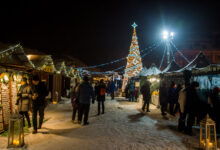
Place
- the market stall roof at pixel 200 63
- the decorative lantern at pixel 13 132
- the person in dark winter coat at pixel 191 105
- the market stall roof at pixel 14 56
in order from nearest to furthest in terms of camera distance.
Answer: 1. the decorative lantern at pixel 13 132
2. the person in dark winter coat at pixel 191 105
3. the market stall roof at pixel 14 56
4. the market stall roof at pixel 200 63

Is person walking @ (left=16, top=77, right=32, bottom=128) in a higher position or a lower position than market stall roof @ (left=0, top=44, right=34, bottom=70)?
lower

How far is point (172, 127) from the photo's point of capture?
675 centimetres

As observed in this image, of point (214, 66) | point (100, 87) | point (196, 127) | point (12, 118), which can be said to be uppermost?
point (214, 66)

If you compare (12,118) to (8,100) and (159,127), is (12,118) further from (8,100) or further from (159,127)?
(159,127)

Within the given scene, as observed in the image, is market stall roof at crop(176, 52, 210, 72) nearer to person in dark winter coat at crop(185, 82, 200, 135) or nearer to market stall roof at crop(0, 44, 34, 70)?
person in dark winter coat at crop(185, 82, 200, 135)

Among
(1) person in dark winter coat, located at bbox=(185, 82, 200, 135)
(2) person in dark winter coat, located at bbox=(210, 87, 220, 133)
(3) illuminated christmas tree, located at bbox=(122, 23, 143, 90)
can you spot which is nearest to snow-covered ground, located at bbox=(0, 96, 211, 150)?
(1) person in dark winter coat, located at bbox=(185, 82, 200, 135)

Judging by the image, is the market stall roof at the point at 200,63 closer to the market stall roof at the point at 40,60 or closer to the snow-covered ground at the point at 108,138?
the snow-covered ground at the point at 108,138

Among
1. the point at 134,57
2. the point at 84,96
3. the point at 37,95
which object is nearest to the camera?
the point at 37,95

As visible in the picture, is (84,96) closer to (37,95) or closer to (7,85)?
(37,95)

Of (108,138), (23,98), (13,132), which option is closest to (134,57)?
(23,98)

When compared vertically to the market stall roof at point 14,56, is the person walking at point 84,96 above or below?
below

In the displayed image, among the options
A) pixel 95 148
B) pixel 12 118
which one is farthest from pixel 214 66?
pixel 12 118

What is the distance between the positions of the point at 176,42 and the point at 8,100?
4471 cm

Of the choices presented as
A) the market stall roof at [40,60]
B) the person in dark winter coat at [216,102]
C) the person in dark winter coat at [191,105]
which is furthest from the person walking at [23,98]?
the market stall roof at [40,60]
